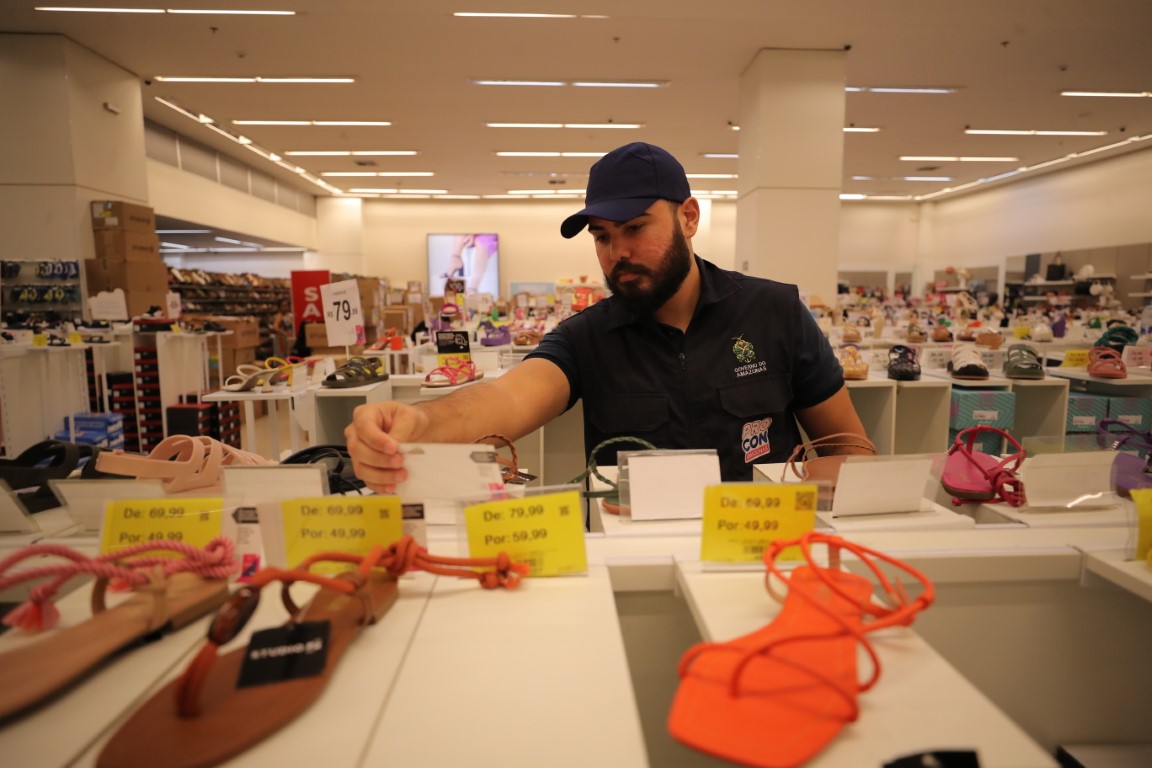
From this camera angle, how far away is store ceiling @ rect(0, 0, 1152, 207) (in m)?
5.34

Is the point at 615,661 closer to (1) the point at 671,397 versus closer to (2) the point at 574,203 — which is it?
(1) the point at 671,397

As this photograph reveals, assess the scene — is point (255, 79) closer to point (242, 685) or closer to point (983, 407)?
point (983, 407)

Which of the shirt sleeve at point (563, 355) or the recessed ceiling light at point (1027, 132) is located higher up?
the recessed ceiling light at point (1027, 132)

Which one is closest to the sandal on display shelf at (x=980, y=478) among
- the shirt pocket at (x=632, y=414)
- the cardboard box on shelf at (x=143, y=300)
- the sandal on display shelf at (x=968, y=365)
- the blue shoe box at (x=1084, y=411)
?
the shirt pocket at (x=632, y=414)

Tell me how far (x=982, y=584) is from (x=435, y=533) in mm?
754

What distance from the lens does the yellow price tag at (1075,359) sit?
12.8 feet

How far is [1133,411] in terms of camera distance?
3.52 meters

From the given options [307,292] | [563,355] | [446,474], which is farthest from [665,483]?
[307,292]

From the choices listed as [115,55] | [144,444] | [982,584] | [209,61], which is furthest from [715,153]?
[982,584]

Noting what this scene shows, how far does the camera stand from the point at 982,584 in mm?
797

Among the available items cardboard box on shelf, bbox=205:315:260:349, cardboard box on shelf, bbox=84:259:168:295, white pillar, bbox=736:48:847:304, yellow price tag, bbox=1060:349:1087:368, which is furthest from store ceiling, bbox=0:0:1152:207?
yellow price tag, bbox=1060:349:1087:368

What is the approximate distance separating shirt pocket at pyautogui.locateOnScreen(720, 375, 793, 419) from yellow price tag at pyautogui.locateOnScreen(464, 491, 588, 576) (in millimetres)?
907

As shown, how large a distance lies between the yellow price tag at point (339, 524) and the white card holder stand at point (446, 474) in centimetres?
7

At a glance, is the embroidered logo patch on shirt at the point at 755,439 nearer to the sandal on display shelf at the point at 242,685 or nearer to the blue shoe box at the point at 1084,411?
the sandal on display shelf at the point at 242,685
